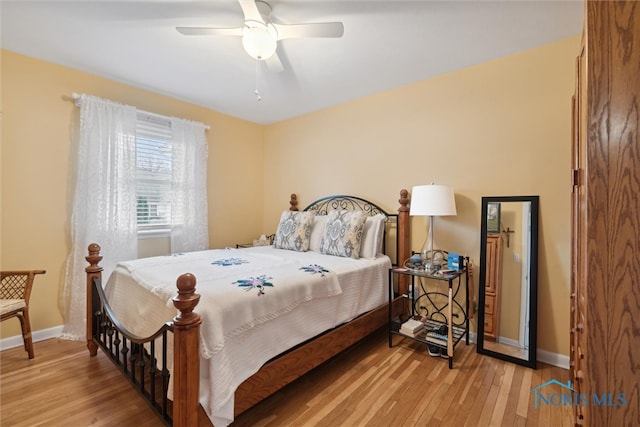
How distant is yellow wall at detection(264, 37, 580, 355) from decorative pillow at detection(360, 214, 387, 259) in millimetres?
359

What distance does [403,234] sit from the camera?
2842 mm

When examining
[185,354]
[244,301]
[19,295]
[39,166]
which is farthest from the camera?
[39,166]

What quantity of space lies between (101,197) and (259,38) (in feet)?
7.25

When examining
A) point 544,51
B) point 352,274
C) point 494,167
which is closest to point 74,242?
point 352,274

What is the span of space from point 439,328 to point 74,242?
3.42 metres

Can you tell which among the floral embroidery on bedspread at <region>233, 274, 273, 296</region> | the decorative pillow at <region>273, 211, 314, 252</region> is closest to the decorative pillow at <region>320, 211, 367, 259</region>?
the decorative pillow at <region>273, 211, 314, 252</region>

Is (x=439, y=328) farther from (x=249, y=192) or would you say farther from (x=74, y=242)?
(x=74, y=242)

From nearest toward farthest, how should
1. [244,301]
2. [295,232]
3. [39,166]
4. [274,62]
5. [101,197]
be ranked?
[244,301] → [274,62] → [39,166] → [101,197] → [295,232]

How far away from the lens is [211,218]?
376cm

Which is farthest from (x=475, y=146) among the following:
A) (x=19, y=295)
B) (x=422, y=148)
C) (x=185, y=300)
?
(x=19, y=295)

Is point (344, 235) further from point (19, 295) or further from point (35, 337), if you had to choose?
point (35, 337)

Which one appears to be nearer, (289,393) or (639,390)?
(639,390)

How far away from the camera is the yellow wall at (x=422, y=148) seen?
Result: 85.9 inches

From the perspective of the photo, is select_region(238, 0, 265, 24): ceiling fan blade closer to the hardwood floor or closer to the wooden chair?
the hardwood floor
